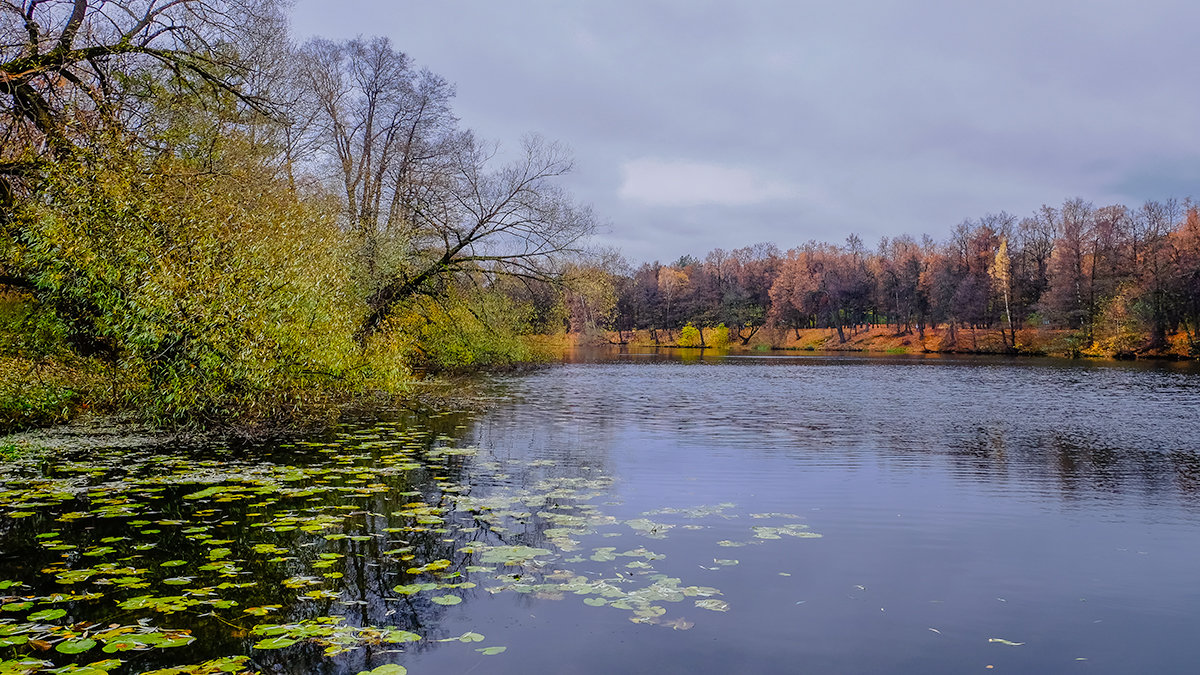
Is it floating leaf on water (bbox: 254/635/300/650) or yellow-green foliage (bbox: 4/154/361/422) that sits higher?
yellow-green foliage (bbox: 4/154/361/422)

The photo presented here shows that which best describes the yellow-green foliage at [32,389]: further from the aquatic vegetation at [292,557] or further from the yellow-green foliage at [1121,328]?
the yellow-green foliage at [1121,328]

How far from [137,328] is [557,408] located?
11.4 metres

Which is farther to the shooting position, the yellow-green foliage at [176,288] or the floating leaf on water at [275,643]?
the yellow-green foliage at [176,288]

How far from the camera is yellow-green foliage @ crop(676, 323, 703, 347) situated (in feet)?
343

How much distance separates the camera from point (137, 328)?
469 inches

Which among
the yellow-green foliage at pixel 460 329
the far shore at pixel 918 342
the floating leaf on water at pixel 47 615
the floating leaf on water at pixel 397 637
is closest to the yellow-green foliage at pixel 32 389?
the floating leaf on water at pixel 47 615

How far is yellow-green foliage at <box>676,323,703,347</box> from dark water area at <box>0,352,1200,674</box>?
89854 mm

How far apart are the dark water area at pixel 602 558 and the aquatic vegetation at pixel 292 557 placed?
1.2 inches

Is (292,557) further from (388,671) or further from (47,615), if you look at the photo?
(388,671)

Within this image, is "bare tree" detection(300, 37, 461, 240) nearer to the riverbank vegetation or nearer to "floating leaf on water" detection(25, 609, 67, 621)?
the riverbank vegetation

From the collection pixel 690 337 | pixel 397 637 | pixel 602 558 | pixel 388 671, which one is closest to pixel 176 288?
pixel 602 558

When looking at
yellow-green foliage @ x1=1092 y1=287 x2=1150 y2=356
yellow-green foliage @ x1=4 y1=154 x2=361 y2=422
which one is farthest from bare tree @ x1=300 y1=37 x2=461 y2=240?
yellow-green foliage @ x1=1092 y1=287 x2=1150 y2=356

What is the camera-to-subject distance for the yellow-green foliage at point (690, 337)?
104 m

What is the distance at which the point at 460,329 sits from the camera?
3183cm
